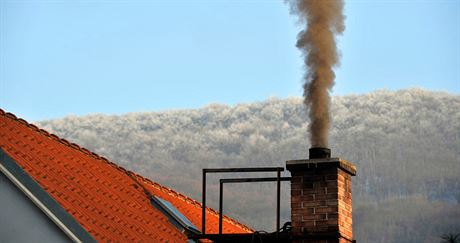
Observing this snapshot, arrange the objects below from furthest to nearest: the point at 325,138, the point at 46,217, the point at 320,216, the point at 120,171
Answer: the point at 120,171 < the point at 325,138 < the point at 320,216 < the point at 46,217

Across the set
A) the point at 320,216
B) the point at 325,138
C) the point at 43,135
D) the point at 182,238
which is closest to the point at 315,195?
the point at 320,216

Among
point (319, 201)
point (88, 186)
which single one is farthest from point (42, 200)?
point (319, 201)

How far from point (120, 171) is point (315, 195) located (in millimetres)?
4604

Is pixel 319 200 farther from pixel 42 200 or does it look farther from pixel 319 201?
pixel 42 200

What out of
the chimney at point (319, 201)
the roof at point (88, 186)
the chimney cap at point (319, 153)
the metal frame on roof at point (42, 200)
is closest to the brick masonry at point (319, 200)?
the chimney at point (319, 201)

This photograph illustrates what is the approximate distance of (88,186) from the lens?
15844mm

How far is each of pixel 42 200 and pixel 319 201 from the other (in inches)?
147

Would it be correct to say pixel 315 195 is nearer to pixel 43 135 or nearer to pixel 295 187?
pixel 295 187

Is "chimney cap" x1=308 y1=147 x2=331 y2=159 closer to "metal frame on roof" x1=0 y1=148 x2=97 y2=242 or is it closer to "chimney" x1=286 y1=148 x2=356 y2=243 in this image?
"chimney" x1=286 y1=148 x2=356 y2=243

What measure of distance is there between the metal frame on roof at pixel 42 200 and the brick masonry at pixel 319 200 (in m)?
2.91

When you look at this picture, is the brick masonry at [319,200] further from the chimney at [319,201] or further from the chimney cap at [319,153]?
the chimney cap at [319,153]

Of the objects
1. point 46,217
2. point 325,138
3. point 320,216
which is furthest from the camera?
point 325,138

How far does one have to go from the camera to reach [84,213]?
1453 cm

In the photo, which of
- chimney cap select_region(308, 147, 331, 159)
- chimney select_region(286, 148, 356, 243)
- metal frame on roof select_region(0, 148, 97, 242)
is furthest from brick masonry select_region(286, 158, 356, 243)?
metal frame on roof select_region(0, 148, 97, 242)
